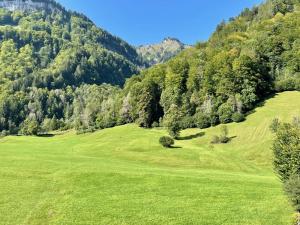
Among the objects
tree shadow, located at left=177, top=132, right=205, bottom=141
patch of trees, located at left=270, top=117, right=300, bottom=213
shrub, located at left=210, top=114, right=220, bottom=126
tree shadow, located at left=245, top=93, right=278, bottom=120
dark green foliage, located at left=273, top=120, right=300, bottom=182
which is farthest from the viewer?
tree shadow, located at left=245, top=93, right=278, bottom=120

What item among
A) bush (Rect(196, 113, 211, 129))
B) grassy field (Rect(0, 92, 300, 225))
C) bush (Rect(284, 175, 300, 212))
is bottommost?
grassy field (Rect(0, 92, 300, 225))

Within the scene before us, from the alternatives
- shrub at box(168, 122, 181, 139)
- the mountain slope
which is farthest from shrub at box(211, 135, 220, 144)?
the mountain slope

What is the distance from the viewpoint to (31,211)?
35.5m

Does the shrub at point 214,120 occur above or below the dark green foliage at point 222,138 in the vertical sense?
above

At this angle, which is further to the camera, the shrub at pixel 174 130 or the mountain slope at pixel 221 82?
the mountain slope at pixel 221 82

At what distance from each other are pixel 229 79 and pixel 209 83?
8.28 meters

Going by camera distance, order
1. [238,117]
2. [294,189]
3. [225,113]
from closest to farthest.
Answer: [294,189] < [238,117] < [225,113]

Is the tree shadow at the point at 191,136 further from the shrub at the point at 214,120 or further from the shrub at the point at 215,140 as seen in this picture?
the shrub at the point at 215,140

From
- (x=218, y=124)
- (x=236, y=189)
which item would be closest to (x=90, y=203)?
(x=236, y=189)

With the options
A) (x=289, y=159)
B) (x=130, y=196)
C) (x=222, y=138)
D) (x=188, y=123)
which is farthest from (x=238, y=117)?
(x=130, y=196)

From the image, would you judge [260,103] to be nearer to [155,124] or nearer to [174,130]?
[174,130]

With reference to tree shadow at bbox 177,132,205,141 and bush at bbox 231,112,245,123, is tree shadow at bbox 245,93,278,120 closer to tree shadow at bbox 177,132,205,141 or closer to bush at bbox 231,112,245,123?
bush at bbox 231,112,245,123

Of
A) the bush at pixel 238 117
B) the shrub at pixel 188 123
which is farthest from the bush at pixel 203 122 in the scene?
the bush at pixel 238 117

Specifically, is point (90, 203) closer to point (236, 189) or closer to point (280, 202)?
point (236, 189)
